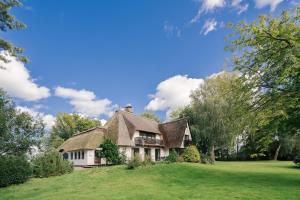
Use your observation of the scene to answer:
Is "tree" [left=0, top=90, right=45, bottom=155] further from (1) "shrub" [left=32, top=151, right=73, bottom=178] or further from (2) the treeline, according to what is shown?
(2) the treeline

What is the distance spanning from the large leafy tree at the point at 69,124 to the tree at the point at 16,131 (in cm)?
4152

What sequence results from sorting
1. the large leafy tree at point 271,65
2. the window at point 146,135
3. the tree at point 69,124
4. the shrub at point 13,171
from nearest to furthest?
the large leafy tree at point 271,65 → the shrub at point 13,171 → the window at point 146,135 → the tree at point 69,124

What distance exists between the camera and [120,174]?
21484 millimetres

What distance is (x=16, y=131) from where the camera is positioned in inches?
1019

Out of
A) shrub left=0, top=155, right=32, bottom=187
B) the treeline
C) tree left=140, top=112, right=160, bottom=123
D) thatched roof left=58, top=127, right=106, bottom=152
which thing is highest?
tree left=140, top=112, right=160, bottom=123

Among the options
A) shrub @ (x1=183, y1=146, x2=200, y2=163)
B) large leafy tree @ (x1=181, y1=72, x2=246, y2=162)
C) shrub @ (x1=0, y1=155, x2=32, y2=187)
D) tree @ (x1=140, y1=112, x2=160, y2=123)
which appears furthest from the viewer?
tree @ (x1=140, y1=112, x2=160, y2=123)

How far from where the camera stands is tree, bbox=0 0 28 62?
36.1ft

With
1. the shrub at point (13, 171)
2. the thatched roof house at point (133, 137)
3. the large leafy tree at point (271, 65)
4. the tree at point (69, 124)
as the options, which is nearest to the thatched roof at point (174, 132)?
the thatched roof house at point (133, 137)

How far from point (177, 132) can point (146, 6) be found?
27.4 m

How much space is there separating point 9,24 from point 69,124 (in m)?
60.6

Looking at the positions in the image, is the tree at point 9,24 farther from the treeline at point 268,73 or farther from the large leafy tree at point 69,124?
the large leafy tree at point 69,124

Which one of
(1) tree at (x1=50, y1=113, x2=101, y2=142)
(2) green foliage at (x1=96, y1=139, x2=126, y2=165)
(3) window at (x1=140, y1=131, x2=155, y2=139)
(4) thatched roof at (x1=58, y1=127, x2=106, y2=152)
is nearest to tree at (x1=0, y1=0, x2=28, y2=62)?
(2) green foliage at (x1=96, y1=139, x2=126, y2=165)

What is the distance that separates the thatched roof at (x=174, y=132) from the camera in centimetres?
4244

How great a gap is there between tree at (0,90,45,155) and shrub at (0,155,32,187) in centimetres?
377
